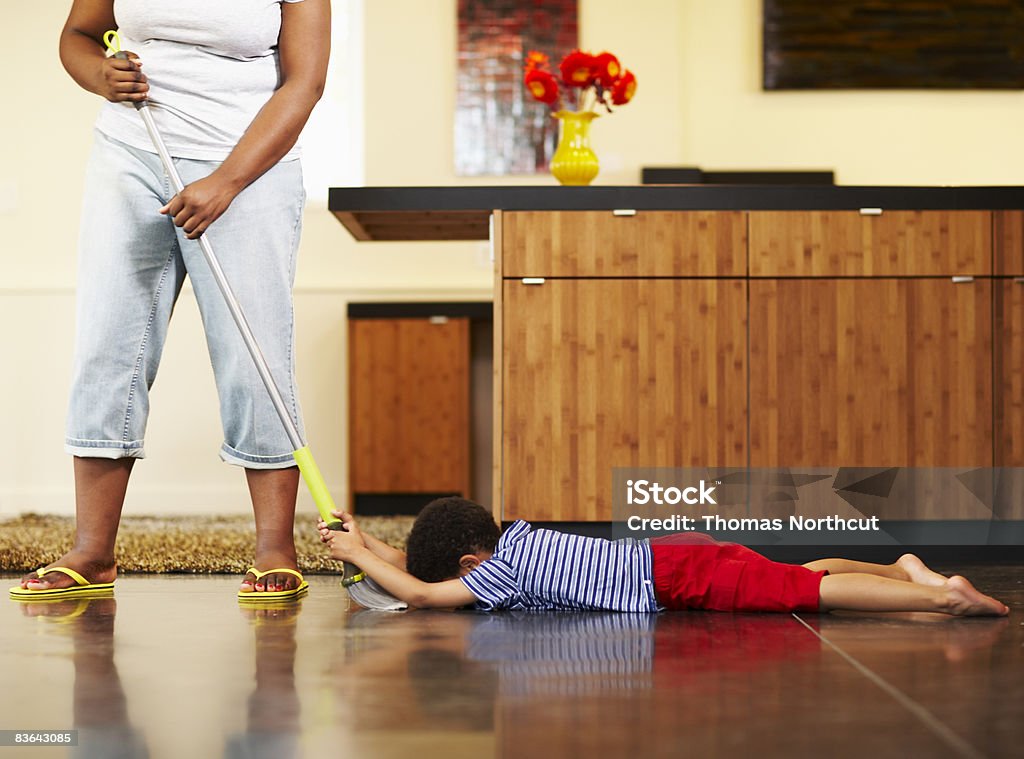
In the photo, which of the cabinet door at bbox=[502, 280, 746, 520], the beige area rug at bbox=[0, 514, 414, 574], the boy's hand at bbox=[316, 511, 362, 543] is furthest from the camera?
the cabinet door at bbox=[502, 280, 746, 520]

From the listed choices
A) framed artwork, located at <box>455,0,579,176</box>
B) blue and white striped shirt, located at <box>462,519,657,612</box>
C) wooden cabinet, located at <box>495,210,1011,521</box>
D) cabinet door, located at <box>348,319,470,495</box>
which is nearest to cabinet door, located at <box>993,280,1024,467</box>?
wooden cabinet, located at <box>495,210,1011,521</box>

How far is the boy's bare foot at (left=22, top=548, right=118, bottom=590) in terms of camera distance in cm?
186

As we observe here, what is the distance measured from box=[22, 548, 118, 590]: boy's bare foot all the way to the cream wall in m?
2.59

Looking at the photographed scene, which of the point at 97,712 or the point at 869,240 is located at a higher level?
the point at 869,240

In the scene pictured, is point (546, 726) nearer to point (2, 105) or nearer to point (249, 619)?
point (249, 619)

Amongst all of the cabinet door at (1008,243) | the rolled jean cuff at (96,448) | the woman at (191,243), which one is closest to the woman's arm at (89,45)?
the woman at (191,243)

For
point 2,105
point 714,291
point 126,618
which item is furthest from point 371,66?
point 126,618

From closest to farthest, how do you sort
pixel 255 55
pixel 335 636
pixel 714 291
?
pixel 335 636, pixel 255 55, pixel 714 291

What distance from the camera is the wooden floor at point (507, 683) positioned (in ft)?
3.14

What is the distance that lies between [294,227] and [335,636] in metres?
0.78

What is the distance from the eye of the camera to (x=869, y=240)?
2.52m

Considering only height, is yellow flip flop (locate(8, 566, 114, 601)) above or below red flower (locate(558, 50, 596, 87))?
below

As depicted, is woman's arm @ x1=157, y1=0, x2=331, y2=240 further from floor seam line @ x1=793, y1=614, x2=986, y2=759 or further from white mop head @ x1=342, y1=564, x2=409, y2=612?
floor seam line @ x1=793, y1=614, x2=986, y2=759

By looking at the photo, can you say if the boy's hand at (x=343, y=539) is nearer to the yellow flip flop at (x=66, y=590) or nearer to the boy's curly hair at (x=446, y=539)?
the boy's curly hair at (x=446, y=539)
